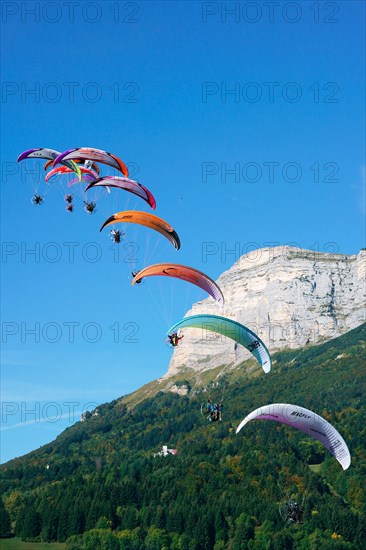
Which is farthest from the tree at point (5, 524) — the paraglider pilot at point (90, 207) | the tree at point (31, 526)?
the paraglider pilot at point (90, 207)

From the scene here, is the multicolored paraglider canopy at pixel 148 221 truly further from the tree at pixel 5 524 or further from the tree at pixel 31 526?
the tree at pixel 5 524

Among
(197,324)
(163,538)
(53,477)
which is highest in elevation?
(53,477)

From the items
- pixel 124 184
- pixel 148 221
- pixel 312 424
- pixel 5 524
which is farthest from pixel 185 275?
pixel 5 524

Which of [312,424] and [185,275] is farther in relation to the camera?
[185,275]

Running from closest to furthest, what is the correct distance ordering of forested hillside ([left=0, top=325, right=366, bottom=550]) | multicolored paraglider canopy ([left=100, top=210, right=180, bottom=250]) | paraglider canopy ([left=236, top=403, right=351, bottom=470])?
paraglider canopy ([left=236, top=403, right=351, bottom=470]), multicolored paraglider canopy ([left=100, top=210, right=180, bottom=250]), forested hillside ([left=0, top=325, right=366, bottom=550])

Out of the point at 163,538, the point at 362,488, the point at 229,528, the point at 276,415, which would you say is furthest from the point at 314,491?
the point at 276,415

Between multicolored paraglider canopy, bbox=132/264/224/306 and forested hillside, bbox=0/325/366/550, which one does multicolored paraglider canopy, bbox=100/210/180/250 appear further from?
forested hillside, bbox=0/325/366/550

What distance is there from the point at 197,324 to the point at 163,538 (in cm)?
6627

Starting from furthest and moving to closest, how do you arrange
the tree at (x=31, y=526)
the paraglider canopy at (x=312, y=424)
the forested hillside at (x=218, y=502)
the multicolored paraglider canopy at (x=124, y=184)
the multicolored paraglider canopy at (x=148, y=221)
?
the tree at (x=31, y=526), the forested hillside at (x=218, y=502), the multicolored paraglider canopy at (x=124, y=184), the multicolored paraglider canopy at (x=148, y=221), the paraglider canopy at (x=312, y=424)

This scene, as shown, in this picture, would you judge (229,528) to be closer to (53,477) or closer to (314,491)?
(314,491)

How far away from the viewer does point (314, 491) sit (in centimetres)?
13275

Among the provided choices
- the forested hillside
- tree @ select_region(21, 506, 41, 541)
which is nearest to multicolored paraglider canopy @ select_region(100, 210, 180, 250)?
the forested hillside

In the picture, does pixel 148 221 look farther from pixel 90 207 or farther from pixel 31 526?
pixel 31 526

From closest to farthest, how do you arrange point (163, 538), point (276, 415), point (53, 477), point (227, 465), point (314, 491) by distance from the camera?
point (276, 415) < point (163, 538) < point (314, 491) < point (227, 465) < point (53, 477)
